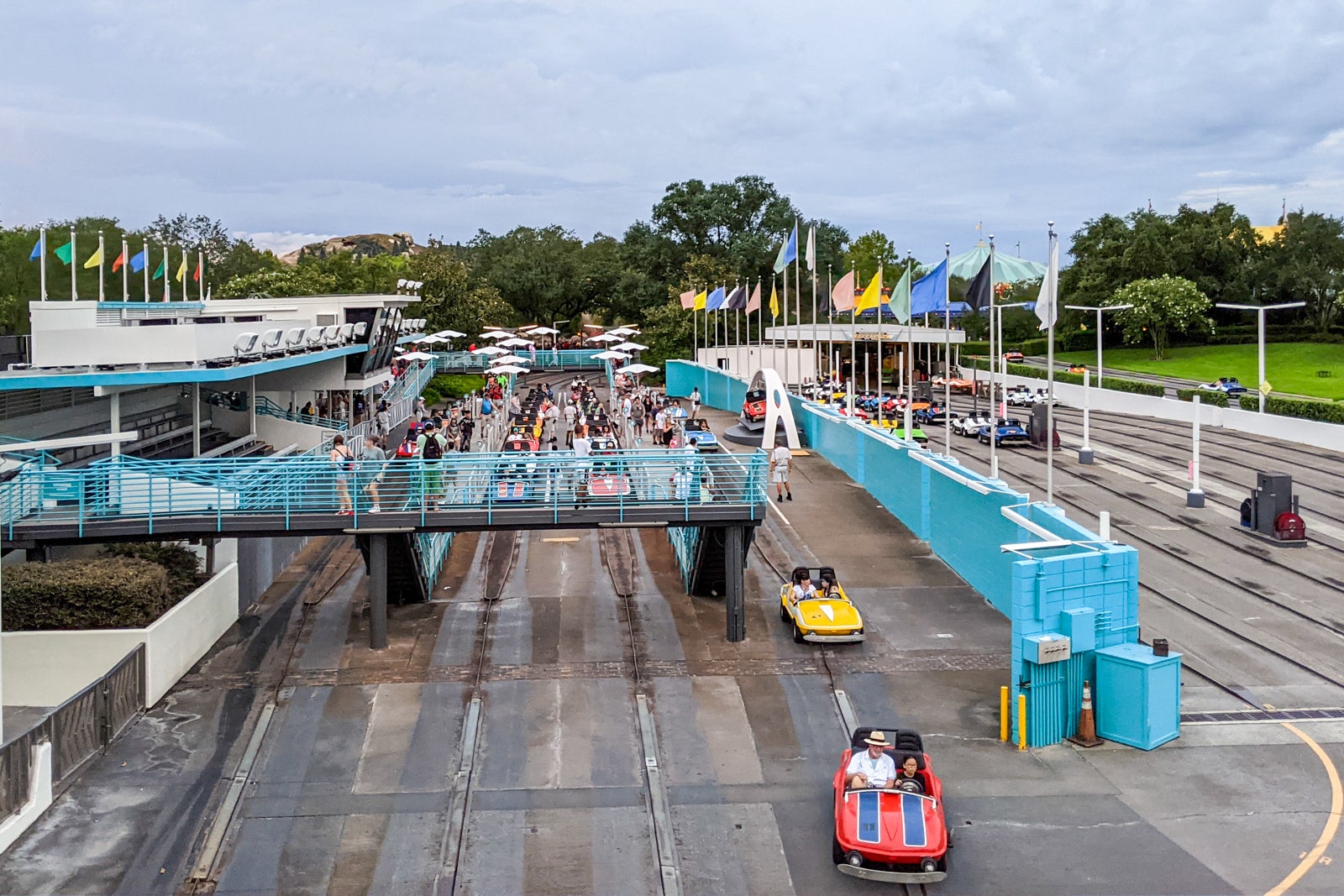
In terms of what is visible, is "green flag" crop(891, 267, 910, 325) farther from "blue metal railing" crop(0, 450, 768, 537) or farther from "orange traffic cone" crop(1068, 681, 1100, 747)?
"orange traffic cone" crop(1068, 681, 1100, 747)

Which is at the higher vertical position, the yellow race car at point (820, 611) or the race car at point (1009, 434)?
the race car at point (1009, 434)

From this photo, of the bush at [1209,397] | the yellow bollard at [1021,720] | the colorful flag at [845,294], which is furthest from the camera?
the bush at [1209,397]

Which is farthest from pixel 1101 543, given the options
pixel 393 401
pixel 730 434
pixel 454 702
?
pixel 393 401

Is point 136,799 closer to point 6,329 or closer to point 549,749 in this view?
point 549,749

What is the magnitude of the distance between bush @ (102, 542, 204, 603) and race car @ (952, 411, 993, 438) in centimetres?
3669

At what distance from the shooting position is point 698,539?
26.1 meters

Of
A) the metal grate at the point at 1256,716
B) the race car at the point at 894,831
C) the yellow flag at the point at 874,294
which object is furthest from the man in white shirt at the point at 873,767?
the yellow flag at the point at 874,294

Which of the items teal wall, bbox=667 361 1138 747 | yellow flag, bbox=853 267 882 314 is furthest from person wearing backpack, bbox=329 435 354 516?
yellow flag, bbox=853 267 882 314

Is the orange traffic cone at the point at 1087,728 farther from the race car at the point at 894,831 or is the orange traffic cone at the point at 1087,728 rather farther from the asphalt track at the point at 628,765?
the race car at the point at 894,831

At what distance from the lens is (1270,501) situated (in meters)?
31.1

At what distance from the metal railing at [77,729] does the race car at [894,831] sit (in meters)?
9.78

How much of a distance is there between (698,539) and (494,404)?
31.1 meters

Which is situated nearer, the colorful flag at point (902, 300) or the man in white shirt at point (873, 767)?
the man in white shirt at point (873, 767)

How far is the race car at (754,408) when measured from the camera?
50438 mm
